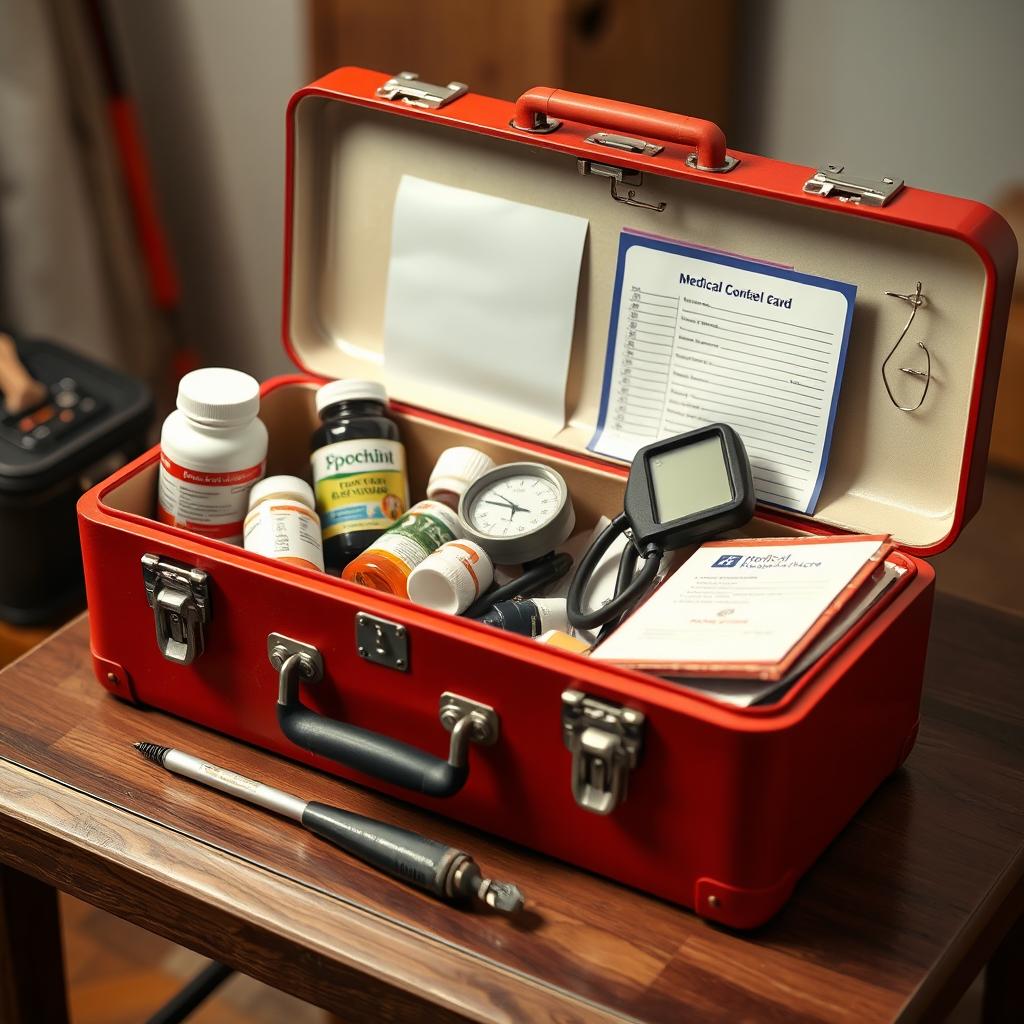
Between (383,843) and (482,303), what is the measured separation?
0.46 meters

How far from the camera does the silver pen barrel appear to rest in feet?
2.89

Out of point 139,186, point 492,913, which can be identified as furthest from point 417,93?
point 139,186

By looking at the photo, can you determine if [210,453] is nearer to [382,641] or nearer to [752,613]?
[382,641]

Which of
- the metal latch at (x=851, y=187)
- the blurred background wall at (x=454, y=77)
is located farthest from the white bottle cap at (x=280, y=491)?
the blurred background wall at (x=454, y=77)

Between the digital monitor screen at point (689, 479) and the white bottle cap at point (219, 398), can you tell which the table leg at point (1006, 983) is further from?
the white bottle cap at point (219, 398)

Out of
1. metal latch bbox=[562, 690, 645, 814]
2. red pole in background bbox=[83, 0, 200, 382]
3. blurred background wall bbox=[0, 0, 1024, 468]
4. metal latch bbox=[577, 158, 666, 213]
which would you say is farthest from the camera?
red pole in background bbox=[83, 0, 200, 382]

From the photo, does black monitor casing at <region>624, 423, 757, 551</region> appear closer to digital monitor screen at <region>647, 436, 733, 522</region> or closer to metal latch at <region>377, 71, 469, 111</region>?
digital monitor screen at <region>647, 436, 733, 522</region>

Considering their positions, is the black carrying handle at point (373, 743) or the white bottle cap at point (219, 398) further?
the white bottle cap at point (219, 398)

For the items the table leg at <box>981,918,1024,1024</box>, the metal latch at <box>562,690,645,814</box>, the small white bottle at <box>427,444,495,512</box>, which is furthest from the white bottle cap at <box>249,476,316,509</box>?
the table leg at <box>981,918,1024,1024</box>

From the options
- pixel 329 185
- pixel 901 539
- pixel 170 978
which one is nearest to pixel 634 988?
pixel 901 539

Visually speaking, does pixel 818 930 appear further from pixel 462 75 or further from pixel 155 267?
pixel 155 267

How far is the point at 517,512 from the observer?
103 cm

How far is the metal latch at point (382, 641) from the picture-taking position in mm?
833

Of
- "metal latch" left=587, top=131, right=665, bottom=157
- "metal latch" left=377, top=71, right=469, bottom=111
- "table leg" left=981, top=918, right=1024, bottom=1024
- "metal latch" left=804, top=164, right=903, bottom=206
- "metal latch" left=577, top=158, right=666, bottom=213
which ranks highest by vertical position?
"metal latch" left=377, top=71, right=469, bottom=111
